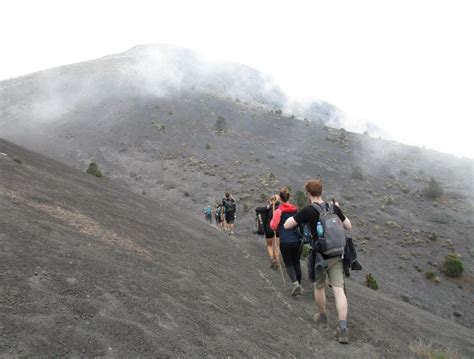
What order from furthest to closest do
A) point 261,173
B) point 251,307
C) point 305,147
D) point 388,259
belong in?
point 305,147 < point 261,173 < point 388,259 < point 251,307

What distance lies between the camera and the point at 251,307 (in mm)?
7348

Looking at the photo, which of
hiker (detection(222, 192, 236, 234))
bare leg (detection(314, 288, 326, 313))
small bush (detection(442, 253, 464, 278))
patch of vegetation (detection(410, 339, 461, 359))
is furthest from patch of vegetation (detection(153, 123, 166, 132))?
patch of vegetation (detection(410, 339, 461, 359))

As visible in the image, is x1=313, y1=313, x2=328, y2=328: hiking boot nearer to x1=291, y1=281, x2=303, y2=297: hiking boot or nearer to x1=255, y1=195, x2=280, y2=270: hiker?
x1=291, y1=281, x2=303, y2=297: hiking boot

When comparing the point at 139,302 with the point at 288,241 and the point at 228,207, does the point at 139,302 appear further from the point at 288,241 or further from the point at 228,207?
the point at 228,207

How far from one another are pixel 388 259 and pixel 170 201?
18502mm

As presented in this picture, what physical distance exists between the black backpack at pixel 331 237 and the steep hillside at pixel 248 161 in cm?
1884

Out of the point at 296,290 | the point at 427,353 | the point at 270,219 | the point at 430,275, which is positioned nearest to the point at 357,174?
the point at 430,275

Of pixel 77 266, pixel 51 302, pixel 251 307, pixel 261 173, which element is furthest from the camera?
pixel 261 173

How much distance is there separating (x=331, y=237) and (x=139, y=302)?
3.03m

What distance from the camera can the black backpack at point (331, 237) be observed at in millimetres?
5879

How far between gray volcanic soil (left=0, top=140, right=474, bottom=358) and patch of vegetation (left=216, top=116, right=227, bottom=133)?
43.2 m

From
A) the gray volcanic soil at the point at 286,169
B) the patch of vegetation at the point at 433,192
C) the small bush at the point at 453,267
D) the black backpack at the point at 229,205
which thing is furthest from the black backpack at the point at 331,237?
the patch of vegetation at the point at 433,192

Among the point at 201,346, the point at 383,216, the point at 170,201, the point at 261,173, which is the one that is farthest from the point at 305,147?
the point at 201,346

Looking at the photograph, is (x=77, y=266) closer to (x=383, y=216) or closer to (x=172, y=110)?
(x=383, y=216)
